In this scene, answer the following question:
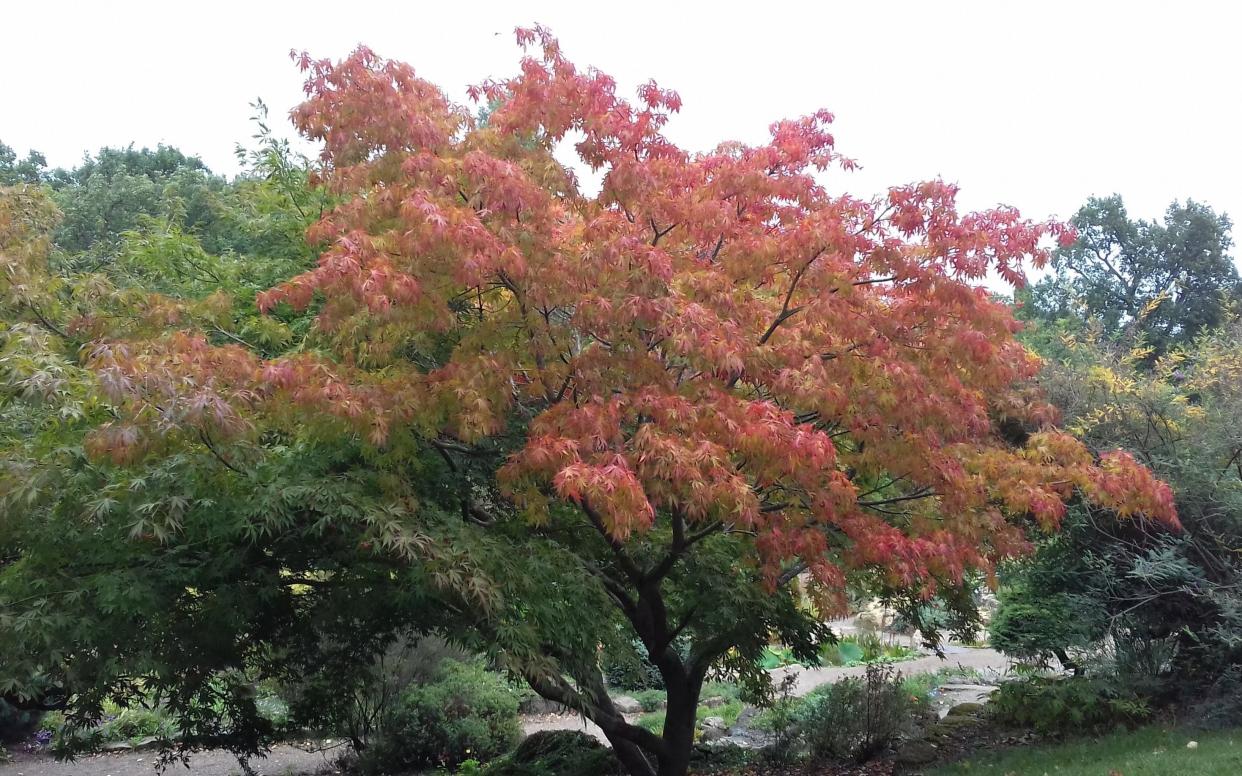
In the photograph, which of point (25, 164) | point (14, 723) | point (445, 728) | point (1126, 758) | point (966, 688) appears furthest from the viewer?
point (25, 164)

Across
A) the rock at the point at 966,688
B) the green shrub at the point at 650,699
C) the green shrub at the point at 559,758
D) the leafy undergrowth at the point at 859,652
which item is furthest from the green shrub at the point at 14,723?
the rock at the point at 966,688

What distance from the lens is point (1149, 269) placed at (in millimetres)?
35375

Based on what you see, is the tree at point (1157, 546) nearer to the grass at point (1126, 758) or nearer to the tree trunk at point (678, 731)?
the grass at point (1126, 758)

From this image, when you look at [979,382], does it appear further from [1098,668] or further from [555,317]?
[1098,668]

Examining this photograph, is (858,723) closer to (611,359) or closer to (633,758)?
(633,758)

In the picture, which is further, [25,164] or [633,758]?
[25,164]

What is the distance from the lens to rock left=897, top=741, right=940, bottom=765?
1013cm

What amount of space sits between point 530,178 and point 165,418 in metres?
2.85

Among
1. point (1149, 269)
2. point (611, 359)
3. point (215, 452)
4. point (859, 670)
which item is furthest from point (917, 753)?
point (1149, 269)

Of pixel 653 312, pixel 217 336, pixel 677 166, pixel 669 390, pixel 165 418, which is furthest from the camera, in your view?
pixel 217 336

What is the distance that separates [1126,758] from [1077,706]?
1768mm

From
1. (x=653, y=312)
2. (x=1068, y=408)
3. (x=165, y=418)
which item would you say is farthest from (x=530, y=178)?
(x=1068, y=408)

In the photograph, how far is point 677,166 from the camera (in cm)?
698

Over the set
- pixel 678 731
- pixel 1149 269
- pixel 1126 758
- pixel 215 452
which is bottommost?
pixel 1126 758
